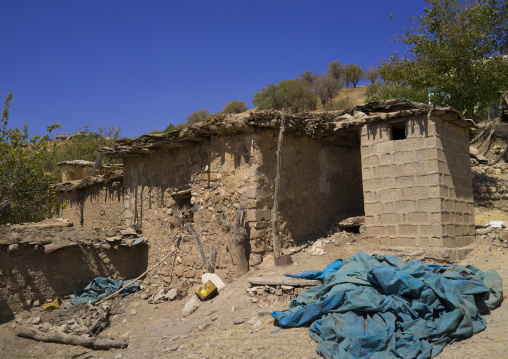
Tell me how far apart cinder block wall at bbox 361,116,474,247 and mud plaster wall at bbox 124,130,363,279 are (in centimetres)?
130

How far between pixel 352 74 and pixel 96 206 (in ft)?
86.1

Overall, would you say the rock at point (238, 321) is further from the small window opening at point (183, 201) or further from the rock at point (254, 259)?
the small window opening at point (183, 201)

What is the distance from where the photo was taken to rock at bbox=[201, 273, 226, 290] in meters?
7.09

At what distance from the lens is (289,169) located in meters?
7.93

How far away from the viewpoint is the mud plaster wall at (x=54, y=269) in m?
7.32

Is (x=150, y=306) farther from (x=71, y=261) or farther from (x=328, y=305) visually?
(x=328, y=305)

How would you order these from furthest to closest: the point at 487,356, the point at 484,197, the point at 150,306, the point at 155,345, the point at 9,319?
the point at 484,197 → the point at 150,306 → the point at 9,319 → the point at 155,345 → the point at 487,356

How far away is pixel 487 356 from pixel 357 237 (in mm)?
4134

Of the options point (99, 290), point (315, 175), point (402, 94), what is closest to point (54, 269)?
point (99, 290)

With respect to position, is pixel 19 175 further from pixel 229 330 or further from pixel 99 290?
pixel 229 330

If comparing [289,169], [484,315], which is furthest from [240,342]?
[289,169]

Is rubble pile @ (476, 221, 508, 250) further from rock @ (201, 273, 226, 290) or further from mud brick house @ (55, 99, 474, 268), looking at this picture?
rock @ (201, 273, 226, 290)

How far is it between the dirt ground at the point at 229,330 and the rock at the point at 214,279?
0.20 metres

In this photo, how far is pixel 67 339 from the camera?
21.2 feet
